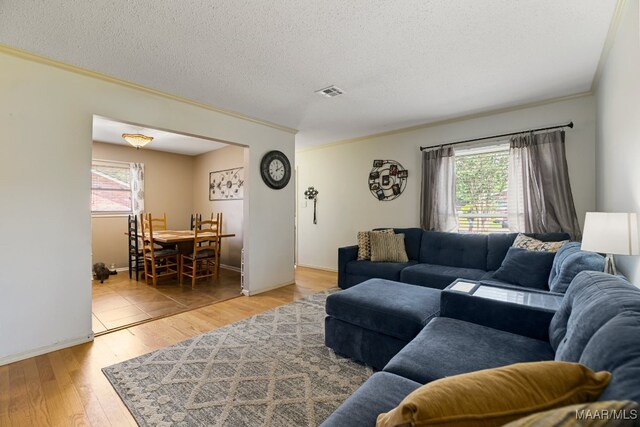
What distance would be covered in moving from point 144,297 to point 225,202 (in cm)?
244

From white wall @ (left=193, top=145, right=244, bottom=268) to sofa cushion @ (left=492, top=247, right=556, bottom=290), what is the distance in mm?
4072

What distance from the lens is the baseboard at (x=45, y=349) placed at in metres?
2.13

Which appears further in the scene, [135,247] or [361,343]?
[135,247]

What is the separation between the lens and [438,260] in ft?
11.9

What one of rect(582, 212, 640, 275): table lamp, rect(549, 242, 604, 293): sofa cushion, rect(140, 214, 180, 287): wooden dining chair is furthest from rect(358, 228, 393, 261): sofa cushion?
rect(140, 214, 180, 287): wooden dining chair

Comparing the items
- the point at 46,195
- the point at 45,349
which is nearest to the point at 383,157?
the point at 46,195

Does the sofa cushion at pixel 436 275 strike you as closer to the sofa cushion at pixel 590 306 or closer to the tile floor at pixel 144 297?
the sofa cushion at pixel 590 306

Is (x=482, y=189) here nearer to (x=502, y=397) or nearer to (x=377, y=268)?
(x=377, y=268)

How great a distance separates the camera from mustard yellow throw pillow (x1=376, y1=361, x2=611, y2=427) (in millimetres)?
591

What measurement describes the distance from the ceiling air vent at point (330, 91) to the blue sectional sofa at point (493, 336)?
6.66ft

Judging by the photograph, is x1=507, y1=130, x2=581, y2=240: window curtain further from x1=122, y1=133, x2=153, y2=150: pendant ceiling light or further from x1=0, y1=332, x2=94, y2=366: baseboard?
x1=122, y1=133, x2=153, y2=150: pendant ceiling light

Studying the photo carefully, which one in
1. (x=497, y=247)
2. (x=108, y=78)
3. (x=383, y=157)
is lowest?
(x=497, y=247)

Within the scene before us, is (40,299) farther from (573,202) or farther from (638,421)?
(573,202)

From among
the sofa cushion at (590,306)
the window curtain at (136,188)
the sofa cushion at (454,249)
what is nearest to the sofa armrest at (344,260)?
the sofa cushion at (454,249)
